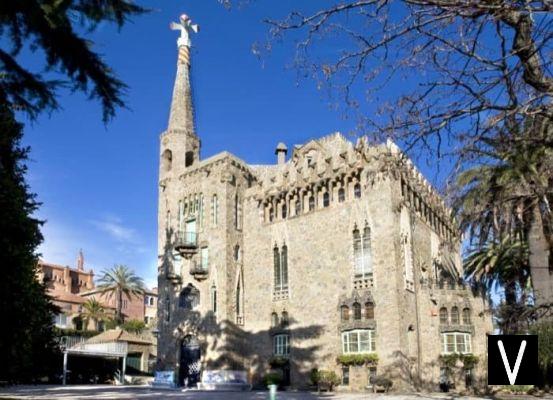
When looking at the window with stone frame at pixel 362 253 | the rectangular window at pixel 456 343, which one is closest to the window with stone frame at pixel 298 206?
the window with stone frame at pixel 362 253

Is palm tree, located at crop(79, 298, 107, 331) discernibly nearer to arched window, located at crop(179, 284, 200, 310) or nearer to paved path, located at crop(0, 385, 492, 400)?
arched window, located at crop(179, 284, 200, 310)

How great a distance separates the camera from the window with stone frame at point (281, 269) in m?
34.5

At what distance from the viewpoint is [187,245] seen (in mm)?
36875

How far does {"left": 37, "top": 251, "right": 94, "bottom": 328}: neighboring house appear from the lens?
70.8 m

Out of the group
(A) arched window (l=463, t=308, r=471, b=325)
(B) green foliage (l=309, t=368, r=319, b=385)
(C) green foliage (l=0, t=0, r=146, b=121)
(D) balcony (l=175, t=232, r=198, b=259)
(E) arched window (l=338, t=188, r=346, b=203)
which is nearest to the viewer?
(C) green foliage (l=0, t=0, r=146, b=121)

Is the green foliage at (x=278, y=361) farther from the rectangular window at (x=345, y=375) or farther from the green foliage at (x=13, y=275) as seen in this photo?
the green foliage at (x=13, y=275)

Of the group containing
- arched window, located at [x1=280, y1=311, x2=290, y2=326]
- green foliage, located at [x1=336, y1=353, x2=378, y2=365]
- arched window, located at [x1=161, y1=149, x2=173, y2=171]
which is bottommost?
green foliage, located at [x1=336, y1=353, x2=378, y2=365]

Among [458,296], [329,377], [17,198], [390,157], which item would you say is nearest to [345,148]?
[458,296]

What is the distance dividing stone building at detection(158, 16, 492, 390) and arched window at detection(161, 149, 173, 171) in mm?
75

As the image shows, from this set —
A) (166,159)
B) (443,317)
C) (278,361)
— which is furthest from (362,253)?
(166,159)

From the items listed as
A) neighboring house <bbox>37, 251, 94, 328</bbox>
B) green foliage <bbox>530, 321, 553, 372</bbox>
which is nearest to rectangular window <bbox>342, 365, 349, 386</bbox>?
green foliage <bbox>530, 321, 553, 372</bbox>

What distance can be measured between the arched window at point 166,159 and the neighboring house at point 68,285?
36.8m

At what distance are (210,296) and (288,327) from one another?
5.52 m

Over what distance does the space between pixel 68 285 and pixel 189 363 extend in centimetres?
5702
